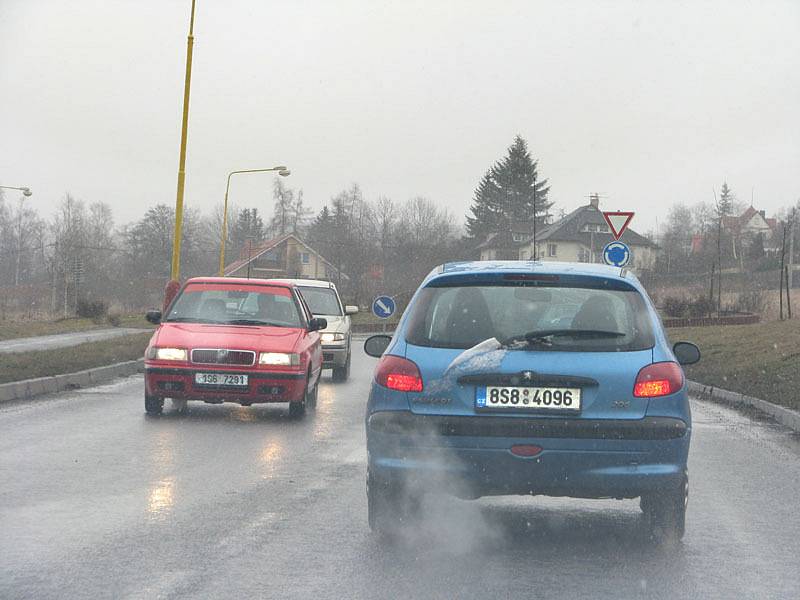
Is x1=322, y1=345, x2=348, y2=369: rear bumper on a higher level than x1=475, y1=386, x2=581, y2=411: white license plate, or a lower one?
lower

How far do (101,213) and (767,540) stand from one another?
140 metres

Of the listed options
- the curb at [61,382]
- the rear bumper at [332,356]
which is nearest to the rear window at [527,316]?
the curb at [61,382]

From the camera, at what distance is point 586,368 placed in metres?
5.77

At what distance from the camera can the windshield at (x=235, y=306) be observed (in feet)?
44.1

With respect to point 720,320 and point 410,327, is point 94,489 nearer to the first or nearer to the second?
point 410,327

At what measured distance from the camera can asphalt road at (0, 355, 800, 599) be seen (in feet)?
17.0

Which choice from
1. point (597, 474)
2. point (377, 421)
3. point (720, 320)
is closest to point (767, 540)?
point (597, 474)

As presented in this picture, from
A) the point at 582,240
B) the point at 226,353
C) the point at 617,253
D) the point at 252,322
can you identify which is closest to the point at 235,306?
the point at 252,322

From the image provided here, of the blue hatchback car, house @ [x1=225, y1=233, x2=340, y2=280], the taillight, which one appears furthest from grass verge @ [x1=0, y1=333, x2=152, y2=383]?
house @ [x1=225, y1=233, x2=340, y2=280]

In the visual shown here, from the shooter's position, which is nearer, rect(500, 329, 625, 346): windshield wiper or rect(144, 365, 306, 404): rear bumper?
rect(500, 329, 625, 346): windshield wiper

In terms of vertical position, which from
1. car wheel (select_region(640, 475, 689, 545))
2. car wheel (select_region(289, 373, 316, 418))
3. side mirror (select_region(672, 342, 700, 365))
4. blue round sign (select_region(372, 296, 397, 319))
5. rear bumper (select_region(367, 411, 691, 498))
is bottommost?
car wheel (select_region(289, 373, 316, 418))

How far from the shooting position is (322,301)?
850 inches

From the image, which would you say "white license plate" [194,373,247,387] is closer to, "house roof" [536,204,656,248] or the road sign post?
the road sign post

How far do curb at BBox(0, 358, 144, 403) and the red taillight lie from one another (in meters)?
9.42
